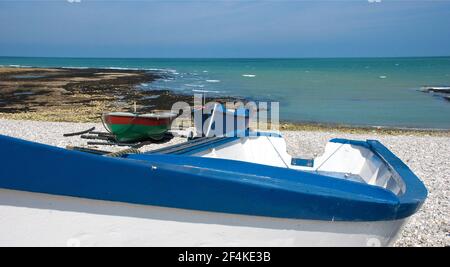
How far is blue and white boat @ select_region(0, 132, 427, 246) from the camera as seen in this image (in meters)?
2.56

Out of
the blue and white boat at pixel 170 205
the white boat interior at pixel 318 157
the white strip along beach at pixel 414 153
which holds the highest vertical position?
the blue and white boat at pixel 170 205

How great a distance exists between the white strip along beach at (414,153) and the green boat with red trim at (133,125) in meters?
0.59

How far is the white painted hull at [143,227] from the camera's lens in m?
2.65

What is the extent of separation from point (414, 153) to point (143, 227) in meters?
12.1

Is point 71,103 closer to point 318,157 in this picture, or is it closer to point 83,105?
point 83,105

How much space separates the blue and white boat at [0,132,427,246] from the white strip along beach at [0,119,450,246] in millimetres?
3312

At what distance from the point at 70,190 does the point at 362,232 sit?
213 cm

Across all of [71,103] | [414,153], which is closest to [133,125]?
[414,153]

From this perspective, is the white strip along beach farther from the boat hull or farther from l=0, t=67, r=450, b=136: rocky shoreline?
l=0, t=67, r=450, b=136: rocky shoreline

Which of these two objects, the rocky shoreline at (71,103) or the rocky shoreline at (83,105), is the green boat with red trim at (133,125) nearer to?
the rocky shoreline at (83,105)

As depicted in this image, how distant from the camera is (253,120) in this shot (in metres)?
21.7

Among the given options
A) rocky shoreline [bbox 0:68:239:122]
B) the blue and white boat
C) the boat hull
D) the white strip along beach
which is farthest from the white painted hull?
rocky shoreline [bbox 0:68:239:122]

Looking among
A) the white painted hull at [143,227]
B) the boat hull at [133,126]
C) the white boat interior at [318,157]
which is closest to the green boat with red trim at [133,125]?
the boat hull at [133,126]

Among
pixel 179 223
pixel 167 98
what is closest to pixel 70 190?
pixel 179 223
